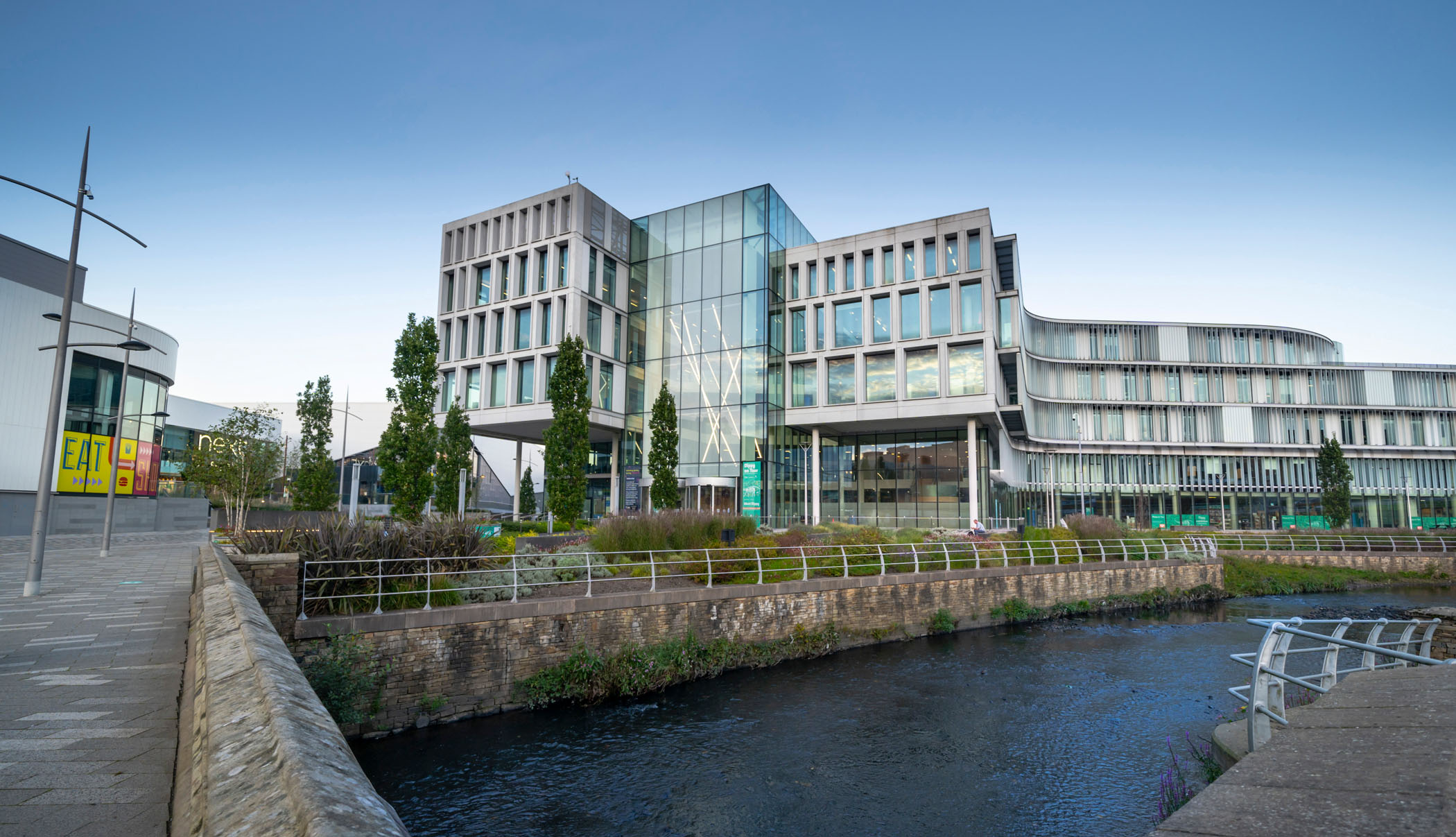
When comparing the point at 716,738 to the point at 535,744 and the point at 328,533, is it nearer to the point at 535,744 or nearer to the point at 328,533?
the point at 535,744

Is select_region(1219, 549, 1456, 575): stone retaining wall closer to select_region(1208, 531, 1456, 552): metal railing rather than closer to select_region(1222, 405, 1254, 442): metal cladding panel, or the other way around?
select_region(1208, 531, 1456, 552): metal railing

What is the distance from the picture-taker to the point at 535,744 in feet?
35.7

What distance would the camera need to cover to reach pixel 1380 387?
6378 centimetres

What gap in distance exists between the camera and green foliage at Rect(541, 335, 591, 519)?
2797cm

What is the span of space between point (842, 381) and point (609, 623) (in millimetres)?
29397

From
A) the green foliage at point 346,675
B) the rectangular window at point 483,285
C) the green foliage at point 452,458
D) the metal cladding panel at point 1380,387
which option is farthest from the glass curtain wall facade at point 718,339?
the metal cladding panel at point 1380,387

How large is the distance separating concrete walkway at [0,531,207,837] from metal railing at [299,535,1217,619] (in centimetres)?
232

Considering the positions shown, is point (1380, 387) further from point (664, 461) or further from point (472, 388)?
point (472, 388)

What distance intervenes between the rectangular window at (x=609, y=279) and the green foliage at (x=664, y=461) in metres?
10.1

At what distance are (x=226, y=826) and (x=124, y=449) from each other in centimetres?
5391

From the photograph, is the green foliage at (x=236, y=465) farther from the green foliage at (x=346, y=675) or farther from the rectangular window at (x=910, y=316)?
the rectangular window at (x=910, y=316)

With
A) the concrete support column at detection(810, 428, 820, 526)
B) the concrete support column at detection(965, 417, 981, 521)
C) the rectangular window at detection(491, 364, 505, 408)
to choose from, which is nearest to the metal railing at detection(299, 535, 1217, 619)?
the concrete support column at detection(965, 417, 981, 521)

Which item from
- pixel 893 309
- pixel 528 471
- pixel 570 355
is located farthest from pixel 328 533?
pixel 528 471

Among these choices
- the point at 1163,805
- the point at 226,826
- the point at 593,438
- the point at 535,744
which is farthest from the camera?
the point at 593,438
